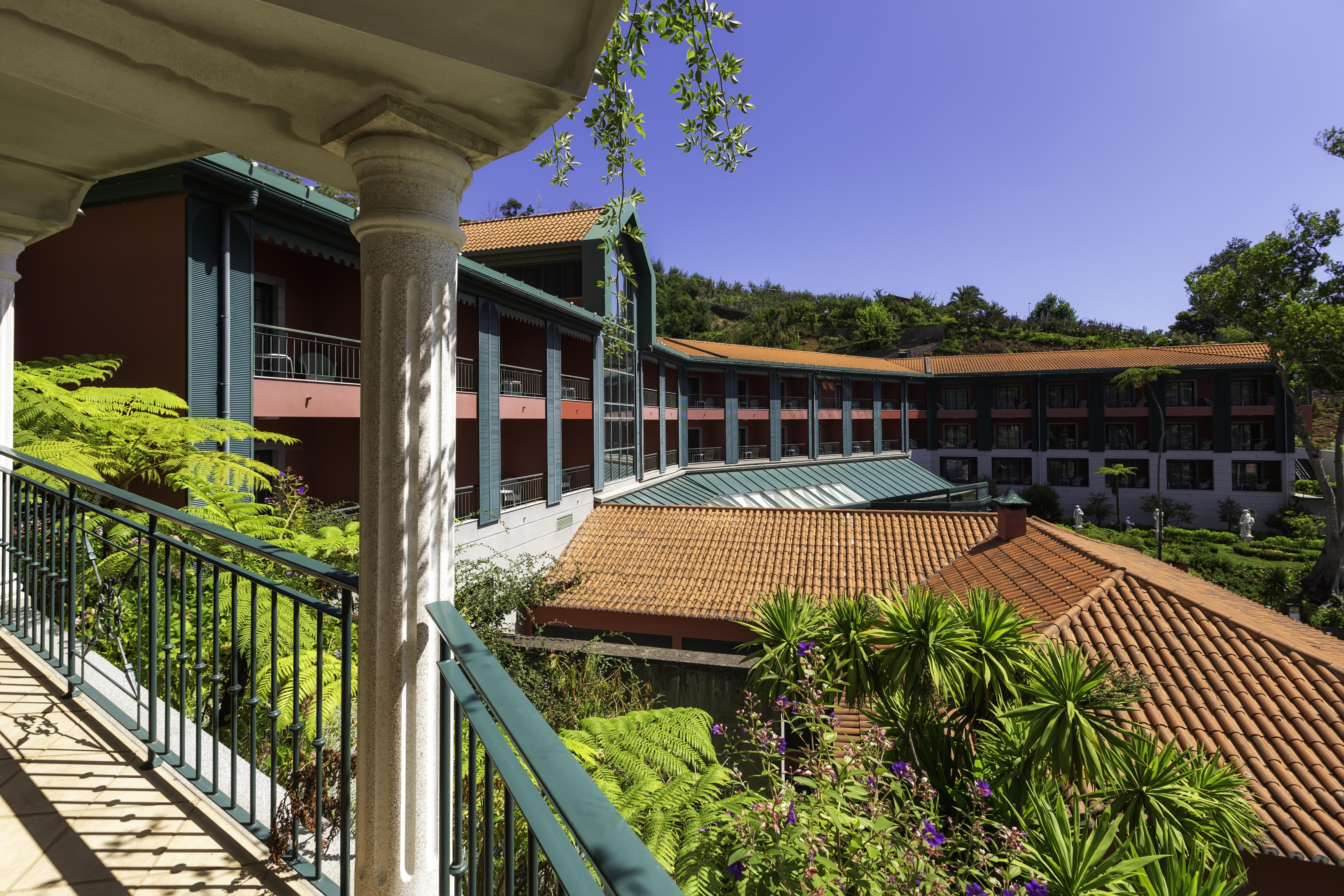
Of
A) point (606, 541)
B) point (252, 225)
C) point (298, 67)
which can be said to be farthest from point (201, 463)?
point (606, 541)

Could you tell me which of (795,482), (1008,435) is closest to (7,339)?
(795,482)

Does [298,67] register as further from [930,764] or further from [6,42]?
[930,764]

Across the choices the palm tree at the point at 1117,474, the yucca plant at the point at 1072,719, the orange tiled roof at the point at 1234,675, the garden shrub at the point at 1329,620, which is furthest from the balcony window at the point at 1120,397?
the yucca plant at the point at 1072,719

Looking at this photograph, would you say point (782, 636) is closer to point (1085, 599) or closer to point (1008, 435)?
point (1085, 599)

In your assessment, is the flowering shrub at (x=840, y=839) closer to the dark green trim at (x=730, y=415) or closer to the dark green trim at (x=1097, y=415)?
the dark green trim at (x=730, y=415)

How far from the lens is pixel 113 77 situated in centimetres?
229

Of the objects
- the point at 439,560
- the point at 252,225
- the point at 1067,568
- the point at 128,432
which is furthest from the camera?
the point at 1067,568

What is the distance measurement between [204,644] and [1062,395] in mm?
47460

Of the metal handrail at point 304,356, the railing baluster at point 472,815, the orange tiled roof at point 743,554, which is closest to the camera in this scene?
the railing baluster at point 472,815

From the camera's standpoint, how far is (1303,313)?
88.5ft

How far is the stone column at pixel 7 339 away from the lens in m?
5.04

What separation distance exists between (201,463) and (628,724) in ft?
16.2

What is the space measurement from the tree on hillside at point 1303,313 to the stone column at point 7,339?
121 ft

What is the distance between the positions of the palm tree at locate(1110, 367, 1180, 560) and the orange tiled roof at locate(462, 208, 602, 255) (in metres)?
32.8
